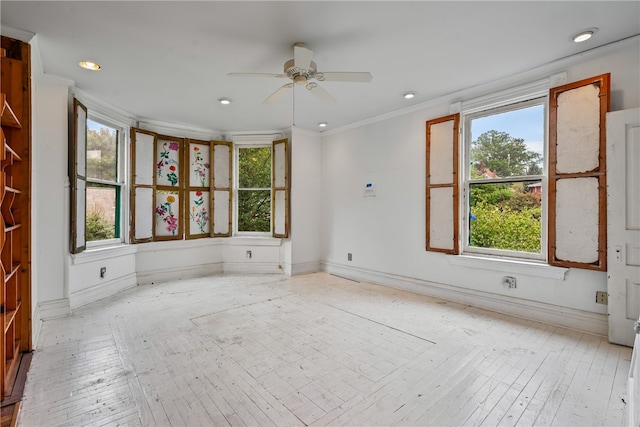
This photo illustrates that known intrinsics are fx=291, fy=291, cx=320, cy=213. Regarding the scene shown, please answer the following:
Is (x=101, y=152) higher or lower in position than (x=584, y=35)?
lower

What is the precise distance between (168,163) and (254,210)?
172cm

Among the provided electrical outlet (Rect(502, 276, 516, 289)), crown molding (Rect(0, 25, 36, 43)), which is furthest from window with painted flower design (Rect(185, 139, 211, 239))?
electrical outlet (Rect(502, 276, 516, 289))

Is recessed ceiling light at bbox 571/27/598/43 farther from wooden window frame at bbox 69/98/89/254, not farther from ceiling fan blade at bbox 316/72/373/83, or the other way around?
wooden window frame at bbox 69/98/89/254

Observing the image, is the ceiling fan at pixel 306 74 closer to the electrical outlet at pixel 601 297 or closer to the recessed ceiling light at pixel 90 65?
the recessed ceiling light at pixel 90 65

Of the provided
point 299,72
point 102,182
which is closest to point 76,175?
point 102,182

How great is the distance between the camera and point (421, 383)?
204 cm

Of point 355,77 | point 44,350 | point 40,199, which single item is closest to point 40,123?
point 40,199

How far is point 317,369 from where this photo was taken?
2.23m

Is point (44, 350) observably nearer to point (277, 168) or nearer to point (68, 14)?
point (68, 14)

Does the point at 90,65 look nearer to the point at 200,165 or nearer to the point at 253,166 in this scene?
the point at 200,165

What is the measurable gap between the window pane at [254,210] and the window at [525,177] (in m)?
3.05

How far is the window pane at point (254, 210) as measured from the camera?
18.8 ft

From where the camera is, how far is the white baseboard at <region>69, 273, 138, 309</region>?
3.57 m

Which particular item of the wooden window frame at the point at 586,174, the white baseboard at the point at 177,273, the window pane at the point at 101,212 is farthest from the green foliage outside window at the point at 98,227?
the wooden window frame at the point at 586,174
